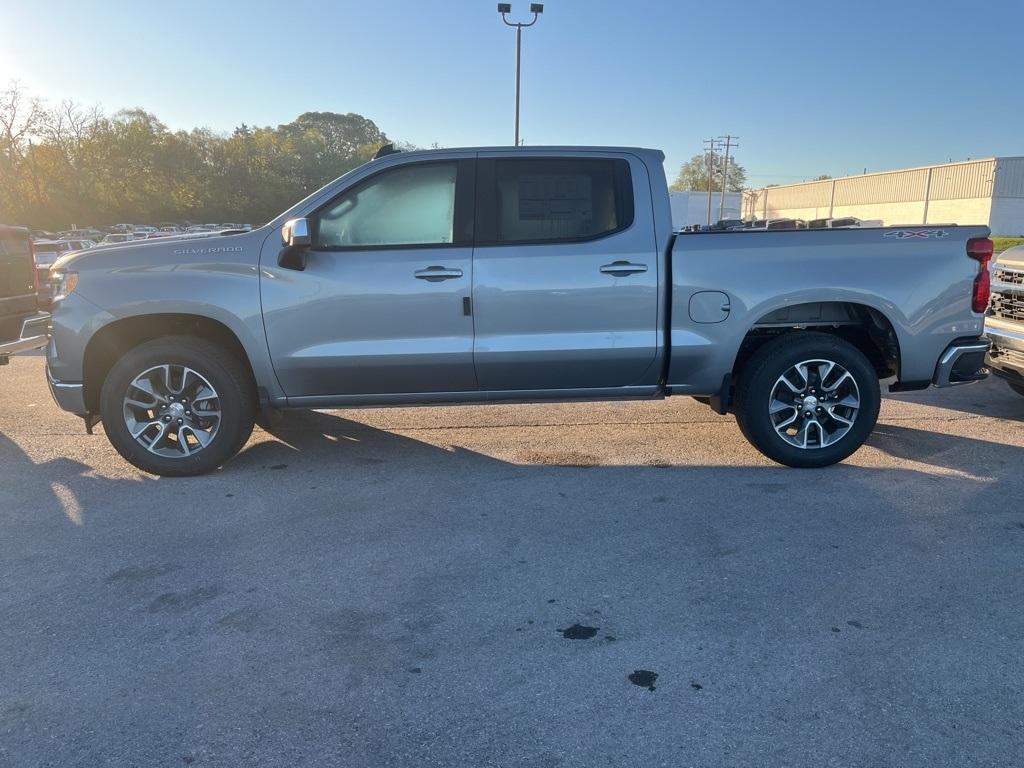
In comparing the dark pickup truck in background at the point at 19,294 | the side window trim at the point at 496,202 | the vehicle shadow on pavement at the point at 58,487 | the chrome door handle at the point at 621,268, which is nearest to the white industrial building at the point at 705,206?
the dark pickup truck in background at the point at 19,294

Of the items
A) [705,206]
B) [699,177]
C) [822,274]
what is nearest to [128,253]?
Answer: [822,274]

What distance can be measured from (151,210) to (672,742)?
223ft

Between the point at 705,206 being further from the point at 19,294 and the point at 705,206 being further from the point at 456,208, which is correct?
the point at 456,208

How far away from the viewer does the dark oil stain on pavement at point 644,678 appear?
8.85 ft

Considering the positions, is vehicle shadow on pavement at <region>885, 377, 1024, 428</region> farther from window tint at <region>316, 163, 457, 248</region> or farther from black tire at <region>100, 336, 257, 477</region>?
black tire at <region>100, 336, 257, 477</region>

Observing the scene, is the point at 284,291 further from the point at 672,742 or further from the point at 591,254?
the point at 672,742

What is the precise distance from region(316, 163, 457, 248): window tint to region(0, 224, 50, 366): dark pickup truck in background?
3473 mm

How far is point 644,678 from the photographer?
274 centimetres

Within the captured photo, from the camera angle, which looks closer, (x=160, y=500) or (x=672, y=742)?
(x=672, y=742)

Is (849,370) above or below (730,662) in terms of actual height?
above

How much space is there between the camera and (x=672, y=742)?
2.38 meters

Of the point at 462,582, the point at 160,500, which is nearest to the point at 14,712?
the point at 462,582

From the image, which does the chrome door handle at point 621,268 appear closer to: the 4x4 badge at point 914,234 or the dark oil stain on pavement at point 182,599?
the 4x4 badge at point 914,234

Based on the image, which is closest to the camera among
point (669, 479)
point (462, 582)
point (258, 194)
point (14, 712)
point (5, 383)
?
point (14, 712)
